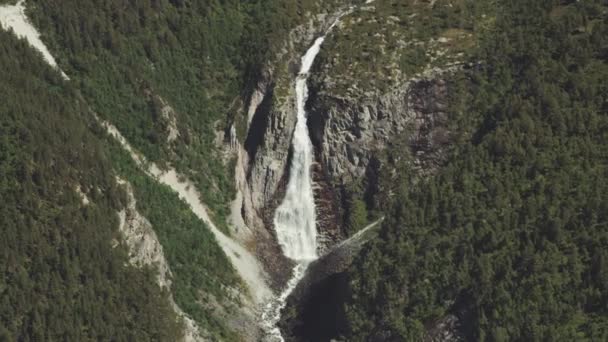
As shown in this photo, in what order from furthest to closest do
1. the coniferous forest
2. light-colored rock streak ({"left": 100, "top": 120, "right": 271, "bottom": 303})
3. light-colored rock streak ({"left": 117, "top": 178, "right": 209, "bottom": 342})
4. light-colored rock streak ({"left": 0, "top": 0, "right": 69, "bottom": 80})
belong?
light-colored rock streak ({"left": 0, "top": 0, "right": 69, "bottom": 80})
light-colored rock streak ({"left": 100, "top": 120, "right": 271, "bottom": 303})
light-colored rock streak ({"left": 117, "top": 178, "right": 209, "bottom": 342})
the coniferous forest

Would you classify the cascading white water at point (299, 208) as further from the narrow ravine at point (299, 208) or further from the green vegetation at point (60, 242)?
the green vegetation at point (60, 242)

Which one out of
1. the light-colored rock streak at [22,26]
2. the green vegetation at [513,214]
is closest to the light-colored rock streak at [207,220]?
the light-colored rock streak at [22,26]

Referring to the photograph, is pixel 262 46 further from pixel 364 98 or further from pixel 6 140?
pixel 6 140

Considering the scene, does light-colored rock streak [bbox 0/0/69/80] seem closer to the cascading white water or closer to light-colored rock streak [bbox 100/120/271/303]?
light-colored rock streak [bbox 100/120/271/303]

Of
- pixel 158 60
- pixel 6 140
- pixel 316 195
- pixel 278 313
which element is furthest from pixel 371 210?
pixel 6 140

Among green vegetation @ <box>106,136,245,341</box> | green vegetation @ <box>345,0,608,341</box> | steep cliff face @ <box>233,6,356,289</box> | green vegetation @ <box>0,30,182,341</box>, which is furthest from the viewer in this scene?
steep cliff face @ <box>233,6,356,289</box>

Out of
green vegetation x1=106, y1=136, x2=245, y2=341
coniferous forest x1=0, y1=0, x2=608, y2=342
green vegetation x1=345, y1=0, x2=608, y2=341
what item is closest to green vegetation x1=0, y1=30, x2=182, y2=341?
coniferous forest x1=0, y1=0, x2=608, y2=342

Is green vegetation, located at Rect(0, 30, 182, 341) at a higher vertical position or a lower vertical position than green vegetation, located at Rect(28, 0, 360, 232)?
lower
